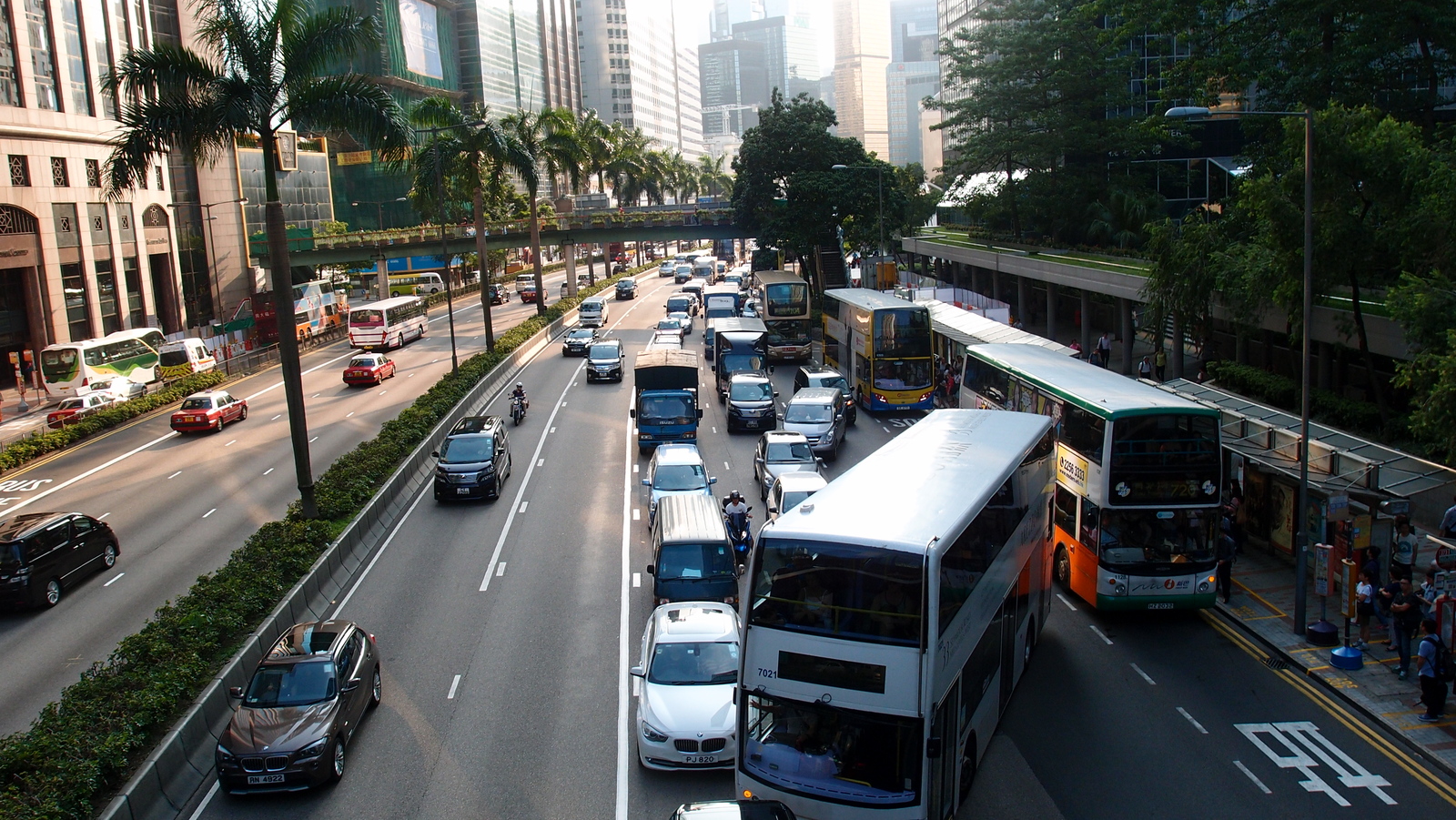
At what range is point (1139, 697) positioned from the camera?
52.0ft

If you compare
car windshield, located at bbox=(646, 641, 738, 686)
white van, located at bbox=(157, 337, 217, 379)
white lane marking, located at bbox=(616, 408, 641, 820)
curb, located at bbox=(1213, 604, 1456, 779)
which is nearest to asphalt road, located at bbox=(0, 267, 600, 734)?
white van, located at bbox=(157, 337, 217, 379)

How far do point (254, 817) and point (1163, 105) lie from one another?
142ft

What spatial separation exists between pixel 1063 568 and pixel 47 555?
20199 mm

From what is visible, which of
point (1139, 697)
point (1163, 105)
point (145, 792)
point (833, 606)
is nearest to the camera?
point (833, 606)

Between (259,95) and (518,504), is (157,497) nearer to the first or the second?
(518,504)

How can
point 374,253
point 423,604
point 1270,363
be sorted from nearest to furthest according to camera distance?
point 423,604 < point 1270,363 < point 374,253

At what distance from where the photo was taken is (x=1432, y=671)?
566 inches

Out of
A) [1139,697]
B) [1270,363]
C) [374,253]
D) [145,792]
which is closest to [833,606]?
[1139,697]

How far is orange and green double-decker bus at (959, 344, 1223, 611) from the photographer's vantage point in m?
17.3

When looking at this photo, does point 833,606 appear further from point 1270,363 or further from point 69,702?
point 1270,363

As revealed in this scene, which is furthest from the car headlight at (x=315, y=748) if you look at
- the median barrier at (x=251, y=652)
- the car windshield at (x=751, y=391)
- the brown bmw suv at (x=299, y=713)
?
the car windshield at (x=751, y=391)

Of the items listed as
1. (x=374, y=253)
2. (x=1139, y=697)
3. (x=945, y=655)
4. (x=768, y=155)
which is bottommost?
(x=1139, y=697)

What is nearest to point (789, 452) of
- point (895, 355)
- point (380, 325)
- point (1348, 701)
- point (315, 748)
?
point (895, 355)

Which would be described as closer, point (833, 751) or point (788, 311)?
point (833, 751)
